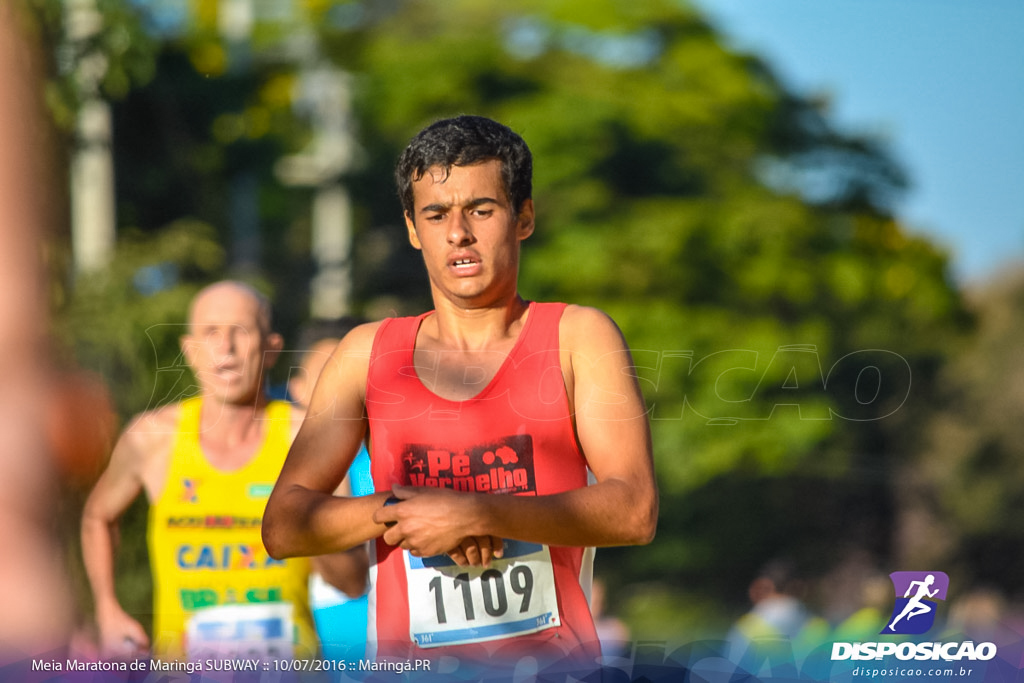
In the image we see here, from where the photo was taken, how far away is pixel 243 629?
2.96 metres

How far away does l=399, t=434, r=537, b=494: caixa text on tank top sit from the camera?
1966 millimetres

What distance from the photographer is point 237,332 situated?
3.12 meters

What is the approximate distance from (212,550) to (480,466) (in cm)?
134

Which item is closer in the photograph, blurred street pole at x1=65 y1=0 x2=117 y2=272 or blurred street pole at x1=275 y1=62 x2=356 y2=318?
blurred street pole at x1=65 y1=0 x2=117 y2=272

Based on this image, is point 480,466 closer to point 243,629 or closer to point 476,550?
point 476,550

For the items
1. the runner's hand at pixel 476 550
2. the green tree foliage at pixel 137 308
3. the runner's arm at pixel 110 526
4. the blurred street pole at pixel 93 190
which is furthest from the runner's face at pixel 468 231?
the blurred street pole at pixel 93 190

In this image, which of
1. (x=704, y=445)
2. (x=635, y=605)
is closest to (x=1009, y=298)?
(x=704, y=445)

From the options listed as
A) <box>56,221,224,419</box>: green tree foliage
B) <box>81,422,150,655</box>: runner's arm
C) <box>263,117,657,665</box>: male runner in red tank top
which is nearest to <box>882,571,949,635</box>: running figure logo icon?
<box>263,117,657,665</box>: male runner in red tank top

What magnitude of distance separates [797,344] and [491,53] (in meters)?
3.24

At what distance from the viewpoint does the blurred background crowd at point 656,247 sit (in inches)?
267

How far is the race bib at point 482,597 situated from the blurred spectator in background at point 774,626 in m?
0.58

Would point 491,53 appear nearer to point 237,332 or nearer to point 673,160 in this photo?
point 673,160

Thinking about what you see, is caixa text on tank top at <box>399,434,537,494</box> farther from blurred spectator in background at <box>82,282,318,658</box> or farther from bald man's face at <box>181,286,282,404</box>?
bald man's face at <box>181,286,282,404</box>

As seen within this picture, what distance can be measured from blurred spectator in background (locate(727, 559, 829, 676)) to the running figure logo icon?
212 millimetres
